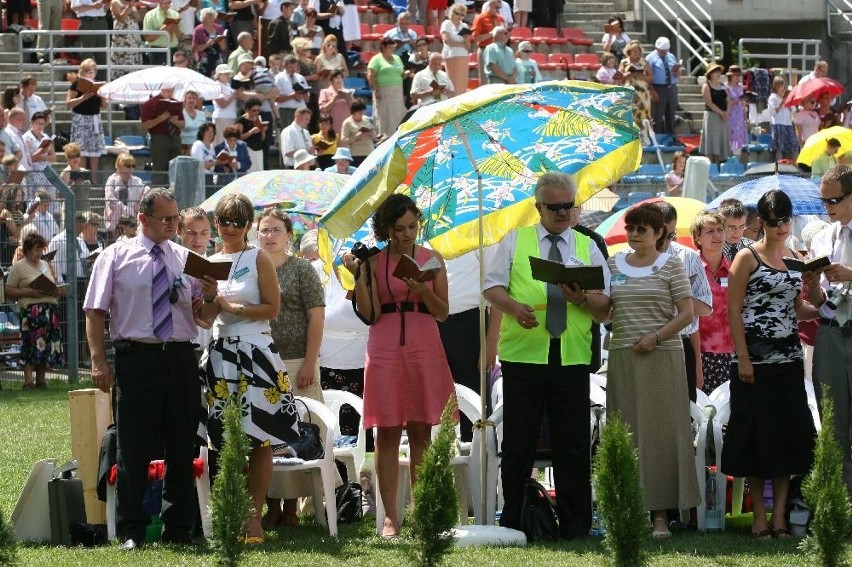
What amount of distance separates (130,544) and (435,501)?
246 cm

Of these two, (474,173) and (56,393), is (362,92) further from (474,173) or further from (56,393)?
(474,173)

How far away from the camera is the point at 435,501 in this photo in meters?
6.86

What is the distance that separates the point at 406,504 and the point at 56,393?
738 cm

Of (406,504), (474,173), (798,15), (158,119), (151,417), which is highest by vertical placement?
(798,15)

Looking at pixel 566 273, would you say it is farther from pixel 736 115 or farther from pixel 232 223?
pixel 736 115

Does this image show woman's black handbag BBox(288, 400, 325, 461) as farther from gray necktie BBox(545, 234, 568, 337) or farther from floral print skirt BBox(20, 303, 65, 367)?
floral print skirt BBox(20, 303, 65, 367)

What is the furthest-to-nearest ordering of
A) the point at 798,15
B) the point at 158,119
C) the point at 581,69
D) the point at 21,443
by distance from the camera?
the point at 798,15 < the point at 581,69 < the point at 158,119 < the point at 21,443

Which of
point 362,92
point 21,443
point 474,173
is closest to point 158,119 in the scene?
point 362,92

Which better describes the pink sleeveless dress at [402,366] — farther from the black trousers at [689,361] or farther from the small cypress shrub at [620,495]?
the small cypress shrub at [620,495]

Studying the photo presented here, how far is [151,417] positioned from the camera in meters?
8.80

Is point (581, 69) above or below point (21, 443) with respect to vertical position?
above

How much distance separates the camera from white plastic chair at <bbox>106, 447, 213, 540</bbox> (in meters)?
9.04

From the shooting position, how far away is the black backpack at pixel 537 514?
8.82 m

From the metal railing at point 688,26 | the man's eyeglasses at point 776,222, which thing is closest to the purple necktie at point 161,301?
the man's eyeglasses at point 776,222
